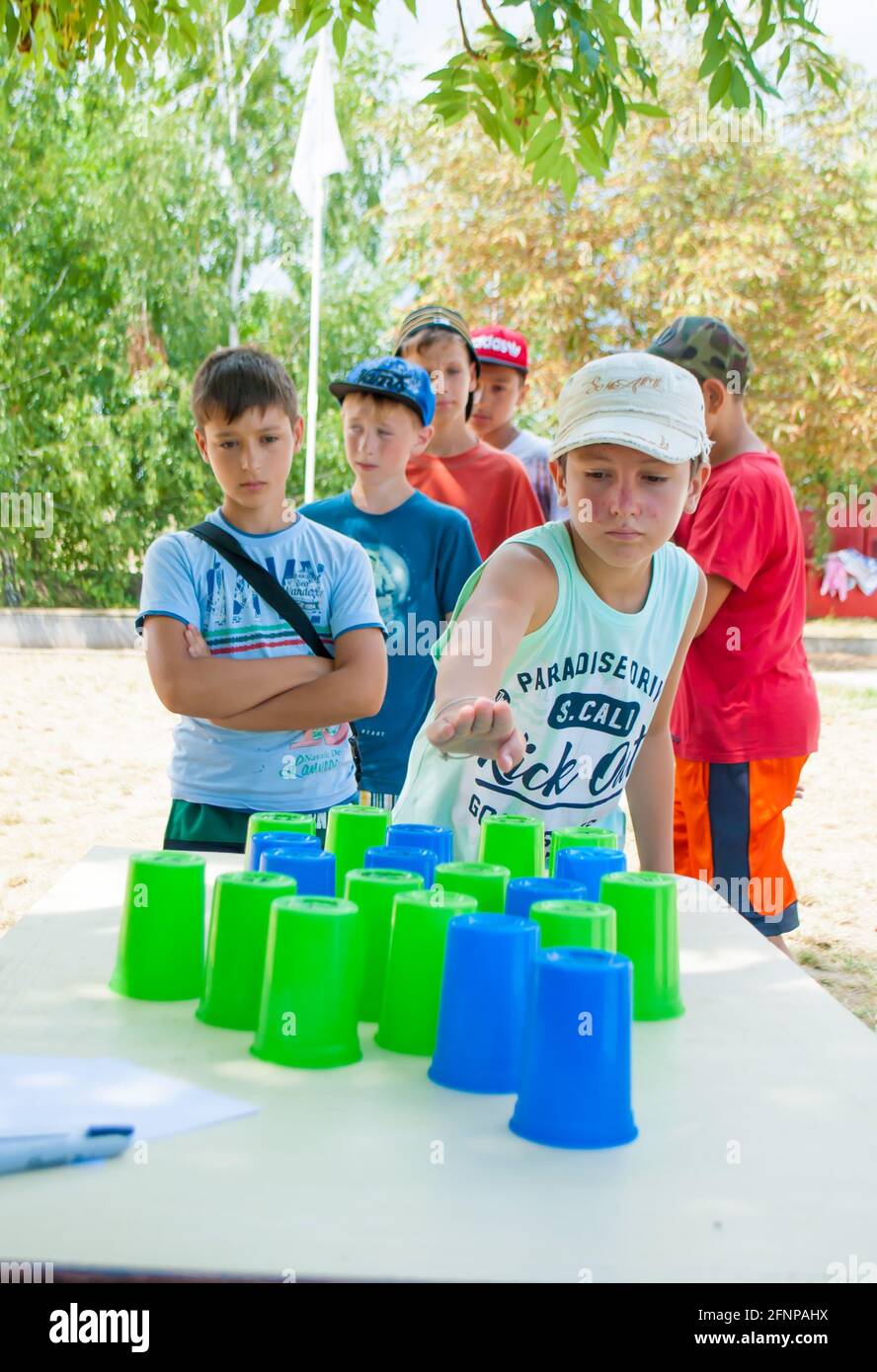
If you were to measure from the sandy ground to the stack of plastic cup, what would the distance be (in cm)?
301

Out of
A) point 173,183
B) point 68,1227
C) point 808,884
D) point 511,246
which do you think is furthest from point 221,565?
point 173,183

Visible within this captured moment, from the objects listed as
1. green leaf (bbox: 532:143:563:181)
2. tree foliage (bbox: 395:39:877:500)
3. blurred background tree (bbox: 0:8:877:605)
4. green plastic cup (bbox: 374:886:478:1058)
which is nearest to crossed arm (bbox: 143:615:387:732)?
green plastic cup (bbox: 374:886:478:1058)

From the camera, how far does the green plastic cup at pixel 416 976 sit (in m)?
1.42

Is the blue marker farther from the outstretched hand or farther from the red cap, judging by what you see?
the red cap

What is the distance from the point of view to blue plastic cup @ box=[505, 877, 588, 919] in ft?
5.20

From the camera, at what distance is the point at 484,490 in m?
4.22

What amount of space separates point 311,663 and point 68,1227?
1902 millimetres

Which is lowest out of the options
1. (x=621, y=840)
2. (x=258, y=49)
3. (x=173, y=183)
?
(x=621, y=840)

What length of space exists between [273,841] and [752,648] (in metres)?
1.98

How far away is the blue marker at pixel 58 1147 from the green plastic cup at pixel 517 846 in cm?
82

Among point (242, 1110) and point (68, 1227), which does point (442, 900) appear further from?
point (68, 1227)

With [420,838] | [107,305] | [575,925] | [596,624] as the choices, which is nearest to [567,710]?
[596,624]

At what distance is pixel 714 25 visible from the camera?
382cm

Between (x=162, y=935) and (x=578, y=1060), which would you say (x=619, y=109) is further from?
(x=578, y=1060)
